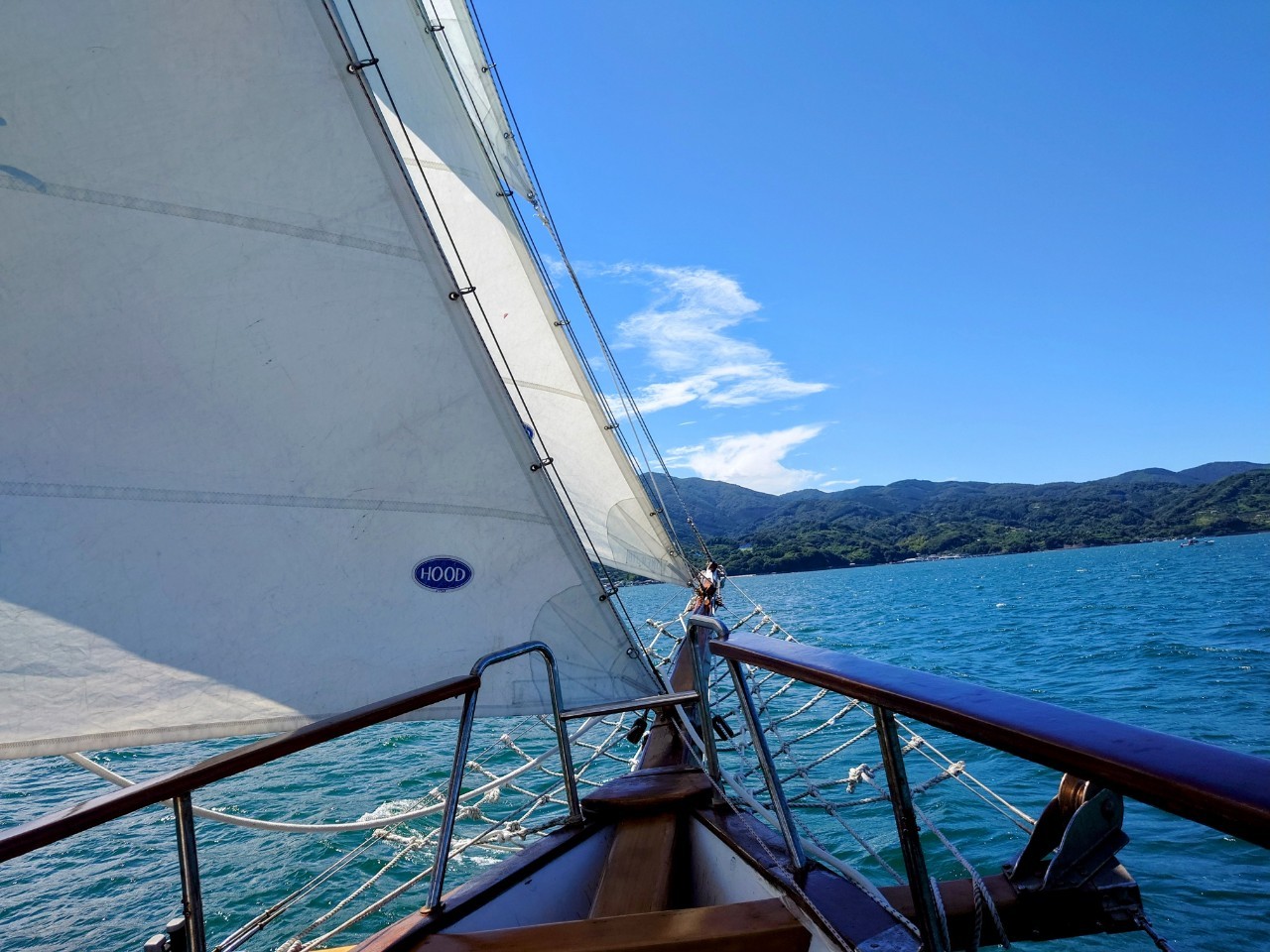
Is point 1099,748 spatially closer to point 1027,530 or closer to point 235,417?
point 235,417

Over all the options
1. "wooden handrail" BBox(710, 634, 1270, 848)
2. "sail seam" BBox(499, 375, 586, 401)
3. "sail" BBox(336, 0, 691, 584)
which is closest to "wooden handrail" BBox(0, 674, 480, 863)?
"wooden handrail" BBox(710, 634, 1270, 848)

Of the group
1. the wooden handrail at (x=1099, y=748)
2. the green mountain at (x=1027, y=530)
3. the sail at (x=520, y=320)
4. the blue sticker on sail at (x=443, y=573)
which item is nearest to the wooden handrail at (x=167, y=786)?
the blue sticker on sail at (x=443, y=573)

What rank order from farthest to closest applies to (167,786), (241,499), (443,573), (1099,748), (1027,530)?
(1027,530) < (443,573) < (241,499) < (167,786) < (1099,748)

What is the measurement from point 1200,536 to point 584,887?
172 m

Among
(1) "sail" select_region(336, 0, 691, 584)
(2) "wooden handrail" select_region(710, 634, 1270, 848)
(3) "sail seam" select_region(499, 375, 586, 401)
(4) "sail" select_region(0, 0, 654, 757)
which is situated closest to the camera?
(2) "wooden handrail" select_region(710, 634, 1270, 848)

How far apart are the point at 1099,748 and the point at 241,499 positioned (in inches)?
129

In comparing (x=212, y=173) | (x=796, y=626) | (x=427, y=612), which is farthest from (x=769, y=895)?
(x=796, y=626)

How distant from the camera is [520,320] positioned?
29.8ft

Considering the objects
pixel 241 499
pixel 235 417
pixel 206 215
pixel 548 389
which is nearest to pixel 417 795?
pixel 548 389

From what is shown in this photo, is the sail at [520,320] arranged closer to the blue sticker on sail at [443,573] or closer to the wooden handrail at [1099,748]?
the blue sticker on sail at [443,573]

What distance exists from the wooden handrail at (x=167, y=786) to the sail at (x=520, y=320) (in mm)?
5499

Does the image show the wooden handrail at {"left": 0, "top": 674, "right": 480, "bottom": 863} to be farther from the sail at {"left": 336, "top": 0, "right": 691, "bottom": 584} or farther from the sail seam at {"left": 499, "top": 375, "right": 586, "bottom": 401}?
the sail seam at {"left": 499, "top": 375, "right": 586, "bottom": 401}

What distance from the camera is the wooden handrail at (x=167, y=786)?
1.33 m

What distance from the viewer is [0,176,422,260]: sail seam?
2.97m
